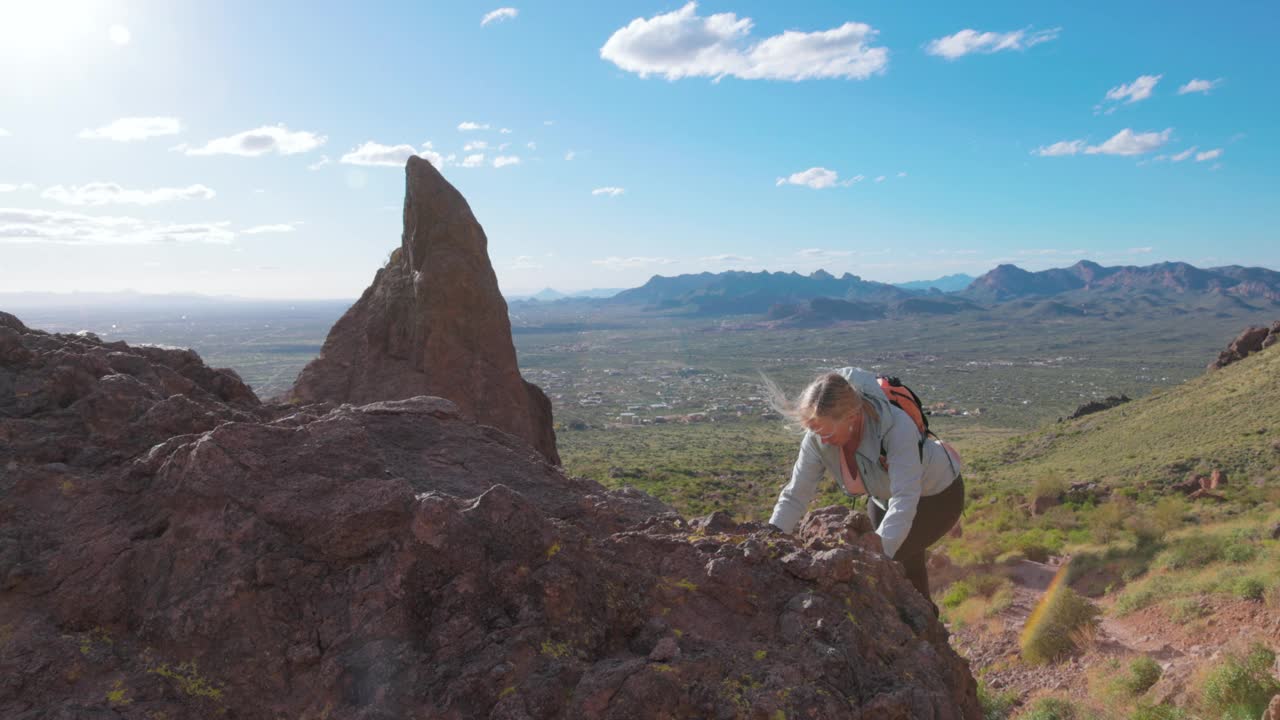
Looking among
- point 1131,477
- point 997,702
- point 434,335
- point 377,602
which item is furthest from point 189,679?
point 1131,477

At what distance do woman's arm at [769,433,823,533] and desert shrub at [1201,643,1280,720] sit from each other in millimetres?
3287

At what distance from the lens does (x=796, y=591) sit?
3.58 m

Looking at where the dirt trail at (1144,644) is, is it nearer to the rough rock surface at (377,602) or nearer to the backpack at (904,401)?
the backpack at (904,401)

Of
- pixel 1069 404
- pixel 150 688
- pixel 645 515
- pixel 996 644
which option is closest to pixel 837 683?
pixel 645 515

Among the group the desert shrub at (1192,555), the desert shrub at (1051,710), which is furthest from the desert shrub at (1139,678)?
the desert shrub at (1192,555)

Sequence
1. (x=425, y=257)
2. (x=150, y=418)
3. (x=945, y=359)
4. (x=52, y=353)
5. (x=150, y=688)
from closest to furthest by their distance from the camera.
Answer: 1. (x=150, y=688)
2. (x=150, y=418)
3. (x=52, y=353)
4. (x=425, y=257)
5. (x=945, y=359)

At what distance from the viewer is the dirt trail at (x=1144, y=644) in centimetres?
626

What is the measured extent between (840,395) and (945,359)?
140 metres

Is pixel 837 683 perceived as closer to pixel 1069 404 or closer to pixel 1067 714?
pixel 1067 714

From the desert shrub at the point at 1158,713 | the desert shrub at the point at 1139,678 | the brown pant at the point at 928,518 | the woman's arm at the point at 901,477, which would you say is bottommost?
the desert shrub at the point at 1139,678

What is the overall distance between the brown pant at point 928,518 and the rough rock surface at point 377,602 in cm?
111

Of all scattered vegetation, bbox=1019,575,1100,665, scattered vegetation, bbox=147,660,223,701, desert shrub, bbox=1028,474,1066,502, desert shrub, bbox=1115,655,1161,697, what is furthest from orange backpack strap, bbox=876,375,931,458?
desert shrub, bbox=1028,474,1066,502

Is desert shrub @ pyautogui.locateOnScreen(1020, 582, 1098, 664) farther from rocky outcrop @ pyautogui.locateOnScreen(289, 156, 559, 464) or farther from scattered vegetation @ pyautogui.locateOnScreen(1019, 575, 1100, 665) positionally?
rocky outcrop @ pyautogui.locateOnScreen(289, 156, 559, 464)

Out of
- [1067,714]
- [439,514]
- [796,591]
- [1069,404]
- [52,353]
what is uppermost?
[52,353]
